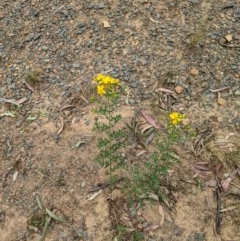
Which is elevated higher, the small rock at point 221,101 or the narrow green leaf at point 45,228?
the narrow green leaf at point 45,228

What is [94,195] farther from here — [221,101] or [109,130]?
[221,101]

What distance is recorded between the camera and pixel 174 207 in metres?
3.47

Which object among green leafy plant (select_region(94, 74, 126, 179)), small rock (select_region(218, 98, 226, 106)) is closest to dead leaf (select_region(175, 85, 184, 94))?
small rock (select_region(218, 98, 226, 106))

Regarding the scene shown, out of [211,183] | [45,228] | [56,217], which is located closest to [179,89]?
[211,183]

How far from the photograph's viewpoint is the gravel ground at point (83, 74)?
358 centimetres

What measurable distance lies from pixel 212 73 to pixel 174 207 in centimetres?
126

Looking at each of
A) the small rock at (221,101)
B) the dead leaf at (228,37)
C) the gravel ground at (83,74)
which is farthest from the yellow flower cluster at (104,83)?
the dead leaf at (228,37)

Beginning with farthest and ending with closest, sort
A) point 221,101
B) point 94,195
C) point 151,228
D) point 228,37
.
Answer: point 228,37 < point 221,101 < point 94,195 < point 151,228

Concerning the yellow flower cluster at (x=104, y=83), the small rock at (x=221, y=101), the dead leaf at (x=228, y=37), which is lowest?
the small rock at (x=221, y=101)

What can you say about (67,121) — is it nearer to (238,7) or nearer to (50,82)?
(50,82)

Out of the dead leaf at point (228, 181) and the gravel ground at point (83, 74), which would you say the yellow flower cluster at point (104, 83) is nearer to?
the gravel ground at point (83, 74)

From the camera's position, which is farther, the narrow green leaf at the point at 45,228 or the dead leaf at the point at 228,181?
the dead leaf at the point at 228,181

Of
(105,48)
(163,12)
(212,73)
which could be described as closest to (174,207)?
(212,73)

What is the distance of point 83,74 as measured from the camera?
13.6ft
